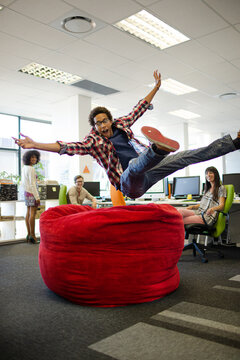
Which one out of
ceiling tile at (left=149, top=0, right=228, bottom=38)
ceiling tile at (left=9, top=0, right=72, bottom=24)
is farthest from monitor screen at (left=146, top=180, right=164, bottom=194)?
ceiling tile at (left=9, top=0, right=72, bottom=24)

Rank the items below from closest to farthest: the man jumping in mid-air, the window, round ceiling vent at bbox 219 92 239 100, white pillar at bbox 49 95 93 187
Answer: the man jumping in mid-air → white pillar at bbox 49 95 93 187 → round ceiling vent at bbox 219 92 239 100 → the window

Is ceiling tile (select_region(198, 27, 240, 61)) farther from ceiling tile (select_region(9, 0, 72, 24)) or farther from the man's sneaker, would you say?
the man's sneaker

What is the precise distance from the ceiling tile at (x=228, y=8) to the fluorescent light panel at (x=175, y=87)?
2.53 meters

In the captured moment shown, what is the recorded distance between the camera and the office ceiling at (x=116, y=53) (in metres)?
4.00

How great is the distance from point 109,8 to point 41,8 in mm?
842

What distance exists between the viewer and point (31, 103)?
25.8 ft

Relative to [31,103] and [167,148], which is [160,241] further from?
[31,103]

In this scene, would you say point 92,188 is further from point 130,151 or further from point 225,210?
point 130,151

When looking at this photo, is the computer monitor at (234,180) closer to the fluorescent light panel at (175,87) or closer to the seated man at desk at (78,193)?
the seated man at desk at (78,193)

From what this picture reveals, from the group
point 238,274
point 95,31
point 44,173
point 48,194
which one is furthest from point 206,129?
point 238,274

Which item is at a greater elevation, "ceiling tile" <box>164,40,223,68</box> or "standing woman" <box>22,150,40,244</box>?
"ceiling tile" <box>164,40,223,68</box>

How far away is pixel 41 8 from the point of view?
3.94 meters

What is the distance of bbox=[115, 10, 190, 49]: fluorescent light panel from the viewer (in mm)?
4375

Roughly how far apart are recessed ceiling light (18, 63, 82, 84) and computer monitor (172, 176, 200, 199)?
2939 millimetres
